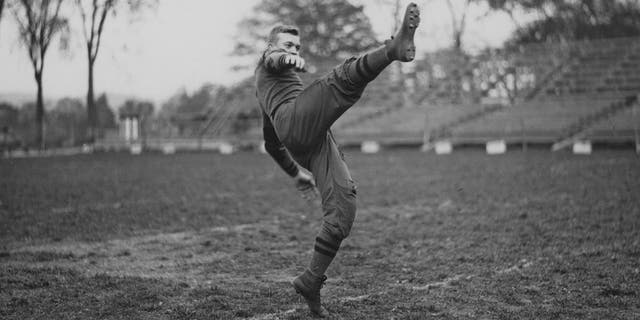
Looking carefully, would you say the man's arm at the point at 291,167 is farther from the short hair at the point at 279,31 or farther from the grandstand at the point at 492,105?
the grandstand at the point at 492,105

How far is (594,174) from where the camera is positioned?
12.6 metres

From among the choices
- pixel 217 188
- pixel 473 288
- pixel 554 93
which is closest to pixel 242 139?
pixel 554 93

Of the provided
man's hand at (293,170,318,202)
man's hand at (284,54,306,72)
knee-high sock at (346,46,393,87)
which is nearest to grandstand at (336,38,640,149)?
man's hand at (293,170,318,202)

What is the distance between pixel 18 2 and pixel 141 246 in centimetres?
2525

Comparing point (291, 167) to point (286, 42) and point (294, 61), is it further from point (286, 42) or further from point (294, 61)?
point (294, 61)

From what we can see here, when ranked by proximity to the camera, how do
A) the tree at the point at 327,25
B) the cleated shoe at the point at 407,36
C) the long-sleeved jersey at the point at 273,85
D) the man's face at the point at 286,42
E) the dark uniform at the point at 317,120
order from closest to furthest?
the cleated shoe at the point at 407,36 < the dark uniform at the point at 317,120 < the long-sleeved jersey at the point at 273,85 < the man's face at the point at 286,42 < the tree at the point at 327,25

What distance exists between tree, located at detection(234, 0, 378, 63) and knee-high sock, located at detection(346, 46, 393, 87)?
4420 centimetres

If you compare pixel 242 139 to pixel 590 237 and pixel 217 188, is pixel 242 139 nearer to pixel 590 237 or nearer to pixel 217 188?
pixel 217 188

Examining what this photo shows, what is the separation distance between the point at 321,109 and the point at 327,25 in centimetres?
4690

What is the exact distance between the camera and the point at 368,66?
3.62 metres

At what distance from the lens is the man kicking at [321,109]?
3609 millimetres

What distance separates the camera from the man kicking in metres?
3.61

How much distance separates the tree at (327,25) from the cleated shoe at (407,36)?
146 feet

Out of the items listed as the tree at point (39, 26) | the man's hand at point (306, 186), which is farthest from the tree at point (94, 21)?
the man's hand at point (306, 186)
